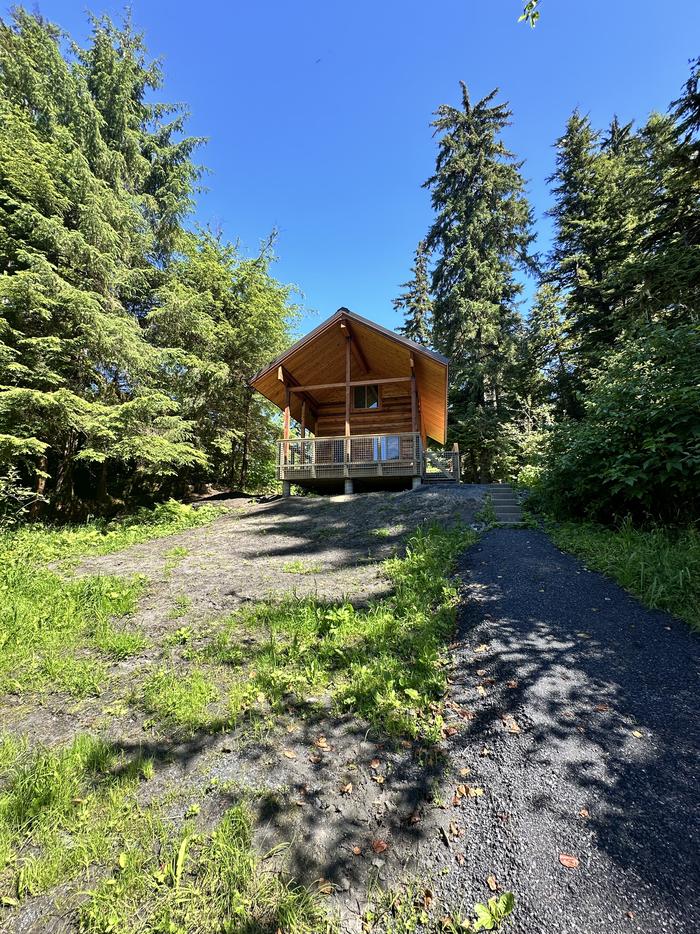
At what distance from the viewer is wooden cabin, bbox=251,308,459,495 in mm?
13047

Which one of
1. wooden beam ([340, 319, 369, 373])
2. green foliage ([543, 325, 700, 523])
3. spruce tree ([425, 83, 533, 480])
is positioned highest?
spruce tree ([425, 83, 533, 480])

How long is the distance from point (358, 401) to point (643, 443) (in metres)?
11.8

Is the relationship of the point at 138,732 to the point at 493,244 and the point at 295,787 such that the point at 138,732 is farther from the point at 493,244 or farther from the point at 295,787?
the point at 493,244

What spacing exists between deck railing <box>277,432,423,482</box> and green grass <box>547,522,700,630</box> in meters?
7.02

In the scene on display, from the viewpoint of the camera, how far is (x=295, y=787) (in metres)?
2.32

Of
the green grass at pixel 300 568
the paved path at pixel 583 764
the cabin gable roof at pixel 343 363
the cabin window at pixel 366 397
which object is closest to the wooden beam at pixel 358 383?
the cabin gable roof at pixel 343 363

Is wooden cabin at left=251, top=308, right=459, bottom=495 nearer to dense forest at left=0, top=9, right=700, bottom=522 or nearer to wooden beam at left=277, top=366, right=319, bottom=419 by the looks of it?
wooden beam at left=277, top=366, right=319, bottom=419

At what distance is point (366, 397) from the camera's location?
16.3 meters

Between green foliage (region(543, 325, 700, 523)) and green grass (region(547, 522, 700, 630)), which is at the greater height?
green foliage (region(543, 325, 700, 523))

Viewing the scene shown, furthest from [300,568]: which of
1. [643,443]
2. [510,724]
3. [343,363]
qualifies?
[343,363]

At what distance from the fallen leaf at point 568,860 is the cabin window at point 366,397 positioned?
1483 cm

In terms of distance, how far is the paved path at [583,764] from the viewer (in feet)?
5.39

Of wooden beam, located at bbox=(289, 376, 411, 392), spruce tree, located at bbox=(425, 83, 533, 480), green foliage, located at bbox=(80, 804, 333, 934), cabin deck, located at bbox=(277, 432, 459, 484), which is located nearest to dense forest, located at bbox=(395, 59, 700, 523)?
spruce tree, located at bbox=(425, 83, 533, 480)

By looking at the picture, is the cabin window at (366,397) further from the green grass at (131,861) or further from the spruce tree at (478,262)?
the green grass at (131,861)
